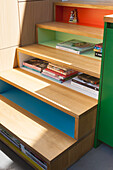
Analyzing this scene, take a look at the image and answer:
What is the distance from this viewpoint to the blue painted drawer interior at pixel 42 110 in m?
1.66

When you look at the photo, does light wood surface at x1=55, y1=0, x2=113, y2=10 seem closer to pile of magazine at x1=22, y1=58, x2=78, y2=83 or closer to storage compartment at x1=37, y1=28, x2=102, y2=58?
storage compartment at x1=37, y1=28, x2=102, y2=58

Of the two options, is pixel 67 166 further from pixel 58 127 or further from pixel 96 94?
pixel 96 94

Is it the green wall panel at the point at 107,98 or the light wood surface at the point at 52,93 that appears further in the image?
the light wood surface at the point at 52,93

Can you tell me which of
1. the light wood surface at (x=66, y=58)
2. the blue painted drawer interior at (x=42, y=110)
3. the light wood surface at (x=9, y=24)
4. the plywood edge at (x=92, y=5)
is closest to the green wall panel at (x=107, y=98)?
the light wood surface at (x=66, y=58)

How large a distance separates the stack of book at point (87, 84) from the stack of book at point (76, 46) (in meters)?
0.28

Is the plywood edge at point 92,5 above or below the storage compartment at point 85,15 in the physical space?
above

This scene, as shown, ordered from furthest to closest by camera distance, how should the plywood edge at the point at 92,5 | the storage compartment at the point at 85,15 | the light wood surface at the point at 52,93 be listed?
the storage compartment at the point at 85,15, the plywood edge at the point at 92,5, the light wood surface at the point at 52,93

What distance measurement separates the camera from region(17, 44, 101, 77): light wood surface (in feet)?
5.21

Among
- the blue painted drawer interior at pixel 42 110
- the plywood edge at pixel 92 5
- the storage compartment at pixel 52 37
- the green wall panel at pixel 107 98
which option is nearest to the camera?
the green wall panel at pixel 107 98

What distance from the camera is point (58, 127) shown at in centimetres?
163

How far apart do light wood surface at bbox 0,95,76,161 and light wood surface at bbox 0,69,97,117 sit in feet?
0.65

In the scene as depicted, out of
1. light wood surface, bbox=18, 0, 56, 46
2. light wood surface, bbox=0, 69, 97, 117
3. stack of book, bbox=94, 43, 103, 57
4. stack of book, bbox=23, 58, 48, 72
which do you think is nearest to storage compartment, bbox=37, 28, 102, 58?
light wood surface, bbox=18, 0, 56, 46

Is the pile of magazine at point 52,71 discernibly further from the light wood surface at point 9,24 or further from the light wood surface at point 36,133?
the light wood surface at point 36,133

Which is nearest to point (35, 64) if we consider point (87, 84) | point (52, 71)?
point (52, 71)
